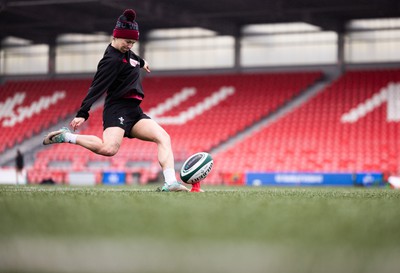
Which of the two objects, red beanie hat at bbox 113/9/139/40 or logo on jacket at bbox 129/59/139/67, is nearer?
red beanie hat at bbox 113/9/139/40

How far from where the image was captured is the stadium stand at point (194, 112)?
25.0m

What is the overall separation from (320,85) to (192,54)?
230 inches

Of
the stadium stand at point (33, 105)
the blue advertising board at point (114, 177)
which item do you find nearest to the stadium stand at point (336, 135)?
the blue advertising board at point (114, 177)

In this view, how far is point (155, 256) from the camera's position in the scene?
2.94 m

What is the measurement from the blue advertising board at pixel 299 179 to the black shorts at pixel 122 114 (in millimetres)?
11561

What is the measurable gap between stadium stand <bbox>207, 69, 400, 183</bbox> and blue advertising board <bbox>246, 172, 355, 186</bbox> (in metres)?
0.80

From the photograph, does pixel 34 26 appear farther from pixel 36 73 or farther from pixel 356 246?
pixel 356 246

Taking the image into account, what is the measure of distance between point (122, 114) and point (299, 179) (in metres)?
12.2

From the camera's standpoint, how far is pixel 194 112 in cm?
2814

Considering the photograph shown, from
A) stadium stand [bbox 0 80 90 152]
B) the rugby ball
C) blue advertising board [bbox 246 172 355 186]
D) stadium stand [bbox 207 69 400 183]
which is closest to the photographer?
the rugby ball

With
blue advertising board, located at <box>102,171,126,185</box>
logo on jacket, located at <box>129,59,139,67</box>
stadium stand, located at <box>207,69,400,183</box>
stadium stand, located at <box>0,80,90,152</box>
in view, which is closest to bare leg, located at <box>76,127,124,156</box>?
logo on jacket, located at <box>129,59,139,67</box>

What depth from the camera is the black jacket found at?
27.9ft

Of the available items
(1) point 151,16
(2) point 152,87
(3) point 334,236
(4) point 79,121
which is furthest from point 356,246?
(2) point 152,87

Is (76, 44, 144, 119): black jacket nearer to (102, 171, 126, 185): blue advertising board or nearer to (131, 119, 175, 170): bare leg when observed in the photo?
(131, 119, 175, 170): bare leg
